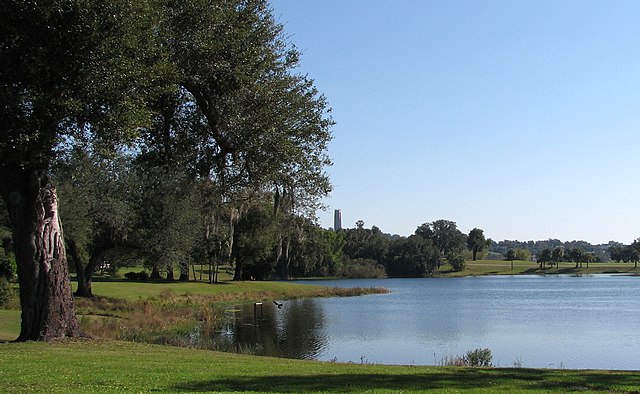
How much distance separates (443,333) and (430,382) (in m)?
21.9

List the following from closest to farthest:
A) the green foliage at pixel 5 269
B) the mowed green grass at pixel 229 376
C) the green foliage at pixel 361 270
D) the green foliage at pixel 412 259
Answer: the mowed green grass at pixel 229 376, the green foliage at pixel 5 269, the green foliage at pixel 361 270, the green foliage at pixel 412 259

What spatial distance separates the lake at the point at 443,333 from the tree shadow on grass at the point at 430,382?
7841 mm

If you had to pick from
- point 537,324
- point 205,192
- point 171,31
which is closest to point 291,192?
point 205,192

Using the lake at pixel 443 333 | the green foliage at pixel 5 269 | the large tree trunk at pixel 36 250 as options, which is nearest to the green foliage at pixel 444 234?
the lake at pixel 443 333

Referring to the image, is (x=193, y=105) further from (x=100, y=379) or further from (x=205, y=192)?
(x=100, y=379)

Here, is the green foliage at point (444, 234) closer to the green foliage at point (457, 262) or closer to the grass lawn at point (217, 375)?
the green foliage at point (457, 262)

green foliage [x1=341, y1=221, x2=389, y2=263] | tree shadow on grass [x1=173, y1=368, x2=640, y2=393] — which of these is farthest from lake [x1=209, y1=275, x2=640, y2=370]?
green foliage [x1=341, y1=221, x2=389, y2=263]

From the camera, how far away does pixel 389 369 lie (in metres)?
16.1

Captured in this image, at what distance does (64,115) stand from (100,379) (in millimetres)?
7172

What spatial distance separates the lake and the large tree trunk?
10654 mm

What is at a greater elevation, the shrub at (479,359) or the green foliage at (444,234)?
the green foliage at (444,234)

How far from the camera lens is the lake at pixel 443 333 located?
85.7ft

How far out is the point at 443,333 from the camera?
34.3 metres

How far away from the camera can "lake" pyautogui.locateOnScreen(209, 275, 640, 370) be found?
26.1 m
